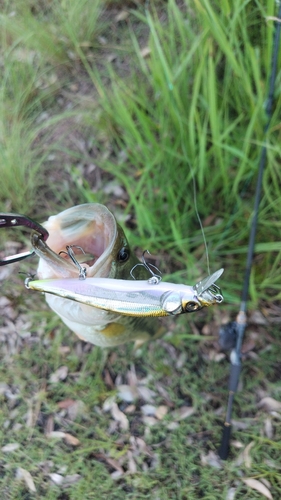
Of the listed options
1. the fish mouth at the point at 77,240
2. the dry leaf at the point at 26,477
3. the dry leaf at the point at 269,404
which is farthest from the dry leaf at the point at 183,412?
the fish mouth at the point at 77,240

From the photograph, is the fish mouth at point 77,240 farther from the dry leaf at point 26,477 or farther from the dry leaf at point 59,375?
the dry leaf at point 26,477

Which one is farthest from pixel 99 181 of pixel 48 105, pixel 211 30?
pixel 211 30

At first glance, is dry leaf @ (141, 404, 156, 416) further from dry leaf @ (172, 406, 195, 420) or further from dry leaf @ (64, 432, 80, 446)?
dry leaf @ (64, 432, 80, 446)

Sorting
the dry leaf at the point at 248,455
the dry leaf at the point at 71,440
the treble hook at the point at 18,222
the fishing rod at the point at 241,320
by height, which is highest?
the treble hook at the point at 18,222

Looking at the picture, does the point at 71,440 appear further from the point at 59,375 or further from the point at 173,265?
the point at 173,265

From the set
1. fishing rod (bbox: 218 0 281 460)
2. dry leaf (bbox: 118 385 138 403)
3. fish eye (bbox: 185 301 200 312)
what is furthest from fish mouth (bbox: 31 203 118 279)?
dry leaf (bbox: 118 385 138 403)

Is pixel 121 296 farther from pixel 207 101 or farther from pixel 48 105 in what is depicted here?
pixel 48 105

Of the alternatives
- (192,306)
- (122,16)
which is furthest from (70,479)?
(122,16)
